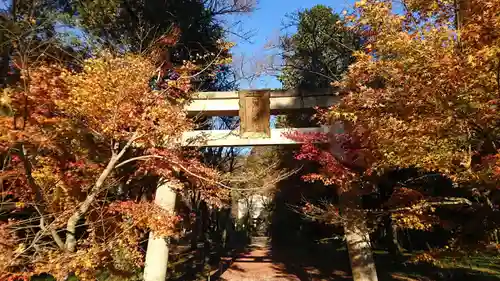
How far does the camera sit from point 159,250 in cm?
1018

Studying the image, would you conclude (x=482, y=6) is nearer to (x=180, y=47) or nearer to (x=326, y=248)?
(x=180, y=47)

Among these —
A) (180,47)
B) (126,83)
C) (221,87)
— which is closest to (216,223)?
(221,87)

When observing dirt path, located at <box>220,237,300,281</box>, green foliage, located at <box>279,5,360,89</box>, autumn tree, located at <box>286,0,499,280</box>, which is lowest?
dirt path, located at <box>220,237,300,281</box>

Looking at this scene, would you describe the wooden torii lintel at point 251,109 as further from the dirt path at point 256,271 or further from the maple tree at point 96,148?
the dirt path at point 256,271

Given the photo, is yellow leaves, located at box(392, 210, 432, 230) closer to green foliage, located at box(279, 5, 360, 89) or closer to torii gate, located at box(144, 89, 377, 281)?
torii gate, located at box(144, 89, 377, 281)

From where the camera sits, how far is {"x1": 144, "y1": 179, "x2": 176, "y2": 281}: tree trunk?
392 inches

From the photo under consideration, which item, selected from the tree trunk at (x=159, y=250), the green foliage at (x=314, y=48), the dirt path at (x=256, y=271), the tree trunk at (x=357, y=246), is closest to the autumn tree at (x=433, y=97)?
the tree trunk at (x=357, y=246)

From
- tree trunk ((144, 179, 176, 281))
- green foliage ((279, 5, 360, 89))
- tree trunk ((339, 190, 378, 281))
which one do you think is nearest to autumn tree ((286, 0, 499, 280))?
tree trunk ((339, 190, 378, 281))

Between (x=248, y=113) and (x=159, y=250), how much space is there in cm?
492

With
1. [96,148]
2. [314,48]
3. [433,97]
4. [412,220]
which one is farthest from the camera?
[314,48]

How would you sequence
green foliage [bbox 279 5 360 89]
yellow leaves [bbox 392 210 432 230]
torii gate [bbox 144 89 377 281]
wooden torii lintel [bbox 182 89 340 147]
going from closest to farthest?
yellow leaves [bbox 392 210 432 230], torii gate [bbox 144 89 377 281], wooden torii lintel [bbox 182 89 340 147], green foliage [bbox 279 5 360 89]

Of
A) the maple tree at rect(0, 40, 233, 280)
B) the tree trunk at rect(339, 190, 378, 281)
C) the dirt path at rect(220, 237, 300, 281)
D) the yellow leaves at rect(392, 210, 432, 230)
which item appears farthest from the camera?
the dirt path at rect(220, 237, 300, 281)

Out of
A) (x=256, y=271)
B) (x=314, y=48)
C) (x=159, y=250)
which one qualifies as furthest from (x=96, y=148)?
(x=314, y=48)

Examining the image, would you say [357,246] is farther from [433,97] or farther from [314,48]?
[314,48]
